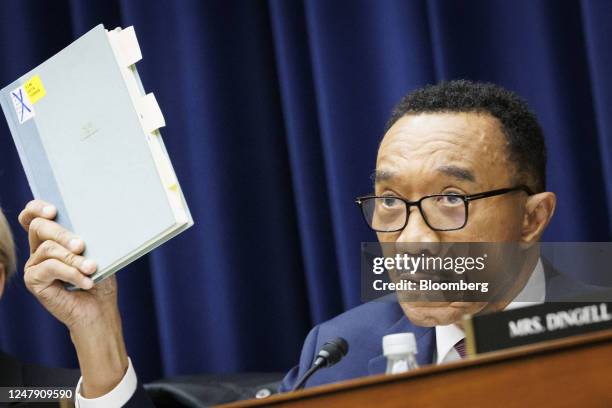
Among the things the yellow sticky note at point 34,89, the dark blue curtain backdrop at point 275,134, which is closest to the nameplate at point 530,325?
the yellow sticky note at point 34,89

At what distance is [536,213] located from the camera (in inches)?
62.5

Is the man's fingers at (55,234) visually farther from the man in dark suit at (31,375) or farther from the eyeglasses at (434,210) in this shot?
the eyeglasses at (434,210)

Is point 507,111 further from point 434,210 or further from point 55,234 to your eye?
point 55,234

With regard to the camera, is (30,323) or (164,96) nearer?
(164,96)

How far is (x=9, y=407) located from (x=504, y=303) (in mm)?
843

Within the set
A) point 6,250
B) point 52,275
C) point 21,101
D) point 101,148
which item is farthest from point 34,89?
point 6,250

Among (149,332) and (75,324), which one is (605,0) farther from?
(149,332)

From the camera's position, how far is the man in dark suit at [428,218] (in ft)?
4.90

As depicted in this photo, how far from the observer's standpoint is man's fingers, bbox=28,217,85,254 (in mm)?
1441

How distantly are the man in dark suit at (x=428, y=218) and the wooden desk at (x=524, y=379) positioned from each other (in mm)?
603

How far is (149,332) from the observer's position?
2.40 m

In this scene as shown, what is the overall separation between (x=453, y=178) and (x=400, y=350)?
0.51 metres

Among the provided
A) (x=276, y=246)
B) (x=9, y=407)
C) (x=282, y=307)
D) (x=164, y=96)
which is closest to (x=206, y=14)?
(x=164, y=96)

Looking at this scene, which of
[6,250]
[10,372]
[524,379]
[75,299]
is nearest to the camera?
[524,379]
